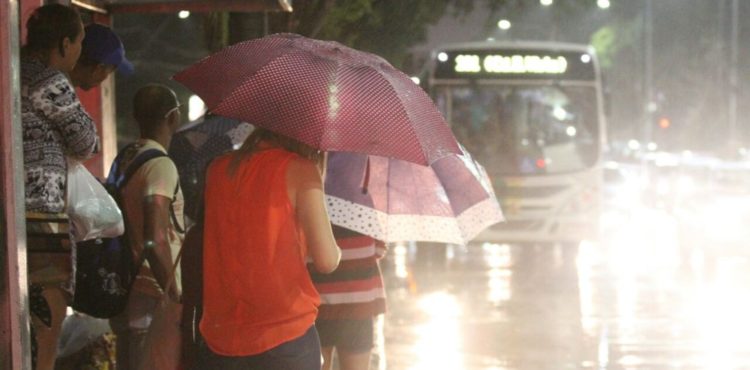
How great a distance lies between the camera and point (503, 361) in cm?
1059

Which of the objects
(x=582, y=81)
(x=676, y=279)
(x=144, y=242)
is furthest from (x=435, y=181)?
(x=582, y=81)

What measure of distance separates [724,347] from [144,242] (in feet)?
22.8

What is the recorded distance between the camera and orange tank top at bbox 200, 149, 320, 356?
424 cm

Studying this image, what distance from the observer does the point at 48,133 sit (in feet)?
16.4

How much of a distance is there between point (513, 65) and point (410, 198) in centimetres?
1402

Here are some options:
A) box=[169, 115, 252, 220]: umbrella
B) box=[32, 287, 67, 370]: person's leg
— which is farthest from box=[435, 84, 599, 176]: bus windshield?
box=[32, 287, 67, 370]: person's leg

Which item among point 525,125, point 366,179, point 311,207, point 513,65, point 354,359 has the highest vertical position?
point 513,65

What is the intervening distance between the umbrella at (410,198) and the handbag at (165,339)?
1229mm

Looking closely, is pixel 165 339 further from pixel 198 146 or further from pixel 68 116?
pixel 198 146

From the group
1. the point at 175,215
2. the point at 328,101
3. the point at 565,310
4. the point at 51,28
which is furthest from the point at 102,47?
the point at 565,310

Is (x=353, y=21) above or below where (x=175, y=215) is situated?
above

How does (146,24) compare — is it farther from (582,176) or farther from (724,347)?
(724,347)

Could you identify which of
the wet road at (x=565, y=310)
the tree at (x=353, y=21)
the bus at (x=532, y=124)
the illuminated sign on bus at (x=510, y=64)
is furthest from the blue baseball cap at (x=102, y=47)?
the illuminated sign on bus at (x=510, y=64)

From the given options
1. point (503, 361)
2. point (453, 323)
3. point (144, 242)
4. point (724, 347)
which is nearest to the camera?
point (144, 242)
